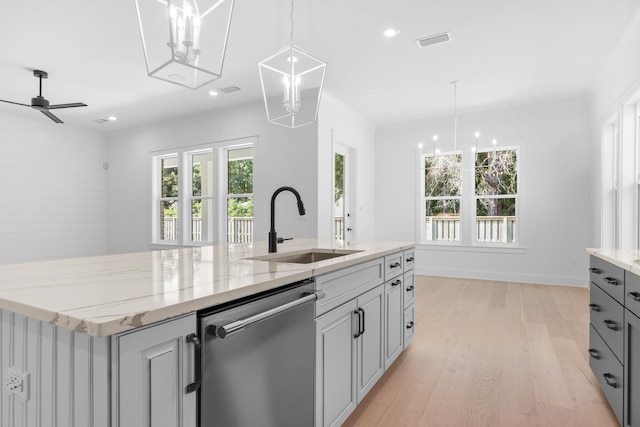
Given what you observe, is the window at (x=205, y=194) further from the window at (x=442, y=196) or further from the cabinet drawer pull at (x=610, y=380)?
the cabinet drawer pull at (x=610, y=380)

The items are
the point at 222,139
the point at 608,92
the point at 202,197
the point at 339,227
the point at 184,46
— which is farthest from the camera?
the point at 202,197

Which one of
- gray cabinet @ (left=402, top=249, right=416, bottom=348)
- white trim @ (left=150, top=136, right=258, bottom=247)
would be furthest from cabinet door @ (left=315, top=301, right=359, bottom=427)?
white trim @ (left=150, top=136, right=258, bottom=247)

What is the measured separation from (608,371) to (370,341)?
1292 mm

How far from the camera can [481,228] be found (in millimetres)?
6199

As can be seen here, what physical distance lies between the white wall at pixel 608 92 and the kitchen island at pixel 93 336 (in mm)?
4003

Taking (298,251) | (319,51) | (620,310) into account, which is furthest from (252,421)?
(319,51)

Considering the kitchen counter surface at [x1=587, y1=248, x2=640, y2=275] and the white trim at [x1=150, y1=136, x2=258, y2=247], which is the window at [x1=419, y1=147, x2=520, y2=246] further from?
the kitchen counter surface at [x1=587, y1=248, x2=640, y2=275]

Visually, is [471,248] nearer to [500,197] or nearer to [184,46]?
[500,197]

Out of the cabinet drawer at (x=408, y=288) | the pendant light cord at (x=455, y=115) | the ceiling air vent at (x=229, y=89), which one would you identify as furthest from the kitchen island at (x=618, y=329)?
the ceiling air vent at (x=229, y=89)

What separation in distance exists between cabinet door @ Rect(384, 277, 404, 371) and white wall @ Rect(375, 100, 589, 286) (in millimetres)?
3983

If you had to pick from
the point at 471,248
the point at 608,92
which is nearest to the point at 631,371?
the point at 608,92

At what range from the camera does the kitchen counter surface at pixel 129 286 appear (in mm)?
823

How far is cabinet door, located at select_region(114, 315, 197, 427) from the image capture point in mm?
822

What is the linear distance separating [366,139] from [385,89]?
1.65 meters
